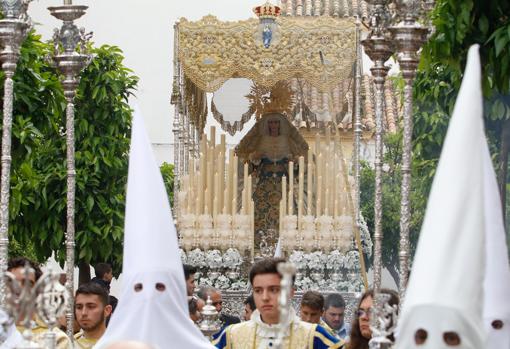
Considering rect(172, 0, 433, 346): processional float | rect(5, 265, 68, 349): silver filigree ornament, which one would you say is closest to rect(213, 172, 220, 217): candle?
rect(172, 0, 433, 346): processional float

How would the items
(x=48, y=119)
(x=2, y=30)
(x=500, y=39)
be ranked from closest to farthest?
1. (x=500, y=39)
2. (x=2, y=30)
3. (x=48, y=119)

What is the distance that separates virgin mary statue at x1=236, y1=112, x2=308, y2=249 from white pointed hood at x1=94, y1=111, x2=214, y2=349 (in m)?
12.5

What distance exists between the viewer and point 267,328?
33.6 ft

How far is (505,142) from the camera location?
48.1 ft

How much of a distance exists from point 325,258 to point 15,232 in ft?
13.0

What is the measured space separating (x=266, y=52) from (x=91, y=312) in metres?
9.79

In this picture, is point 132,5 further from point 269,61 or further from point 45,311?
point 45,311

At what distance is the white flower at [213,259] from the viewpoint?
20.3m

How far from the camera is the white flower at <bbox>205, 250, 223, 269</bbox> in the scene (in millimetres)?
20253

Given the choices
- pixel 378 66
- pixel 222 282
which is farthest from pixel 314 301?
pixel 222 282

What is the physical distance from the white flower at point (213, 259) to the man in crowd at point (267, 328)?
31.1 feet

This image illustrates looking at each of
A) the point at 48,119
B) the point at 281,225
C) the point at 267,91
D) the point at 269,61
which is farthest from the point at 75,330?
the point at 267,91

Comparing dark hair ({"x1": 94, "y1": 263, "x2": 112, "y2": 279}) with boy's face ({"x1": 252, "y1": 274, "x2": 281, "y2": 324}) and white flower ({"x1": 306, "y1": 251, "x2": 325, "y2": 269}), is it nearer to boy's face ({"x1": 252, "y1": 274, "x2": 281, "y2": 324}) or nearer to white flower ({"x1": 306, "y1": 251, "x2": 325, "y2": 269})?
white flower ({"x1": 306, "y1": 251, "x2": 325, "y2": 269})

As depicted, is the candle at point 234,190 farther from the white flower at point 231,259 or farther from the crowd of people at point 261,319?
the crowd of people at point 261,319
